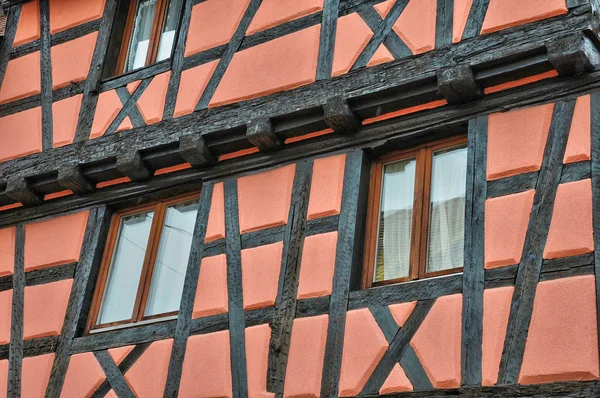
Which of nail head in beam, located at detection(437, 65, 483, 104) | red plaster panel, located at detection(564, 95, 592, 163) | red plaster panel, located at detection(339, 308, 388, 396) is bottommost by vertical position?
red plaster panel, located at detection(339, 308, 388, 396)

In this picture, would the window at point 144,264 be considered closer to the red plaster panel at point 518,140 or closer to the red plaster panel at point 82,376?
the red plaster panel at point 82,376

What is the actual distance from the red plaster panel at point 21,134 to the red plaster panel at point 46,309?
1.26 meters

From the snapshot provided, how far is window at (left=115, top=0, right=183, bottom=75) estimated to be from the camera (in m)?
8.98

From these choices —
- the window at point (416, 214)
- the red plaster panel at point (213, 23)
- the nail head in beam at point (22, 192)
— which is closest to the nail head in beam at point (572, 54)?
the window at point (416, 214)

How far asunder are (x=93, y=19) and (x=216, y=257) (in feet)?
9.36

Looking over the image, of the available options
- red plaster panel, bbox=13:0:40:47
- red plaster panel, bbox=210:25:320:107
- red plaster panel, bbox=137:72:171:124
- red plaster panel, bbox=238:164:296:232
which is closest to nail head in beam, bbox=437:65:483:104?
red plaster panel, bbox=210:25:320:107

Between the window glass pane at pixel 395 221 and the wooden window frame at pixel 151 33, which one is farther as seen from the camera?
the wooden window frame at pixel 151 33

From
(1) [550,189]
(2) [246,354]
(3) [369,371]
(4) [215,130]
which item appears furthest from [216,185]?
(1) [550,189]

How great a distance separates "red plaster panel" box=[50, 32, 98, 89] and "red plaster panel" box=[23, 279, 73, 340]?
1.82 metres

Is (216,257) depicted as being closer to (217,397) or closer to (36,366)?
(217,397)

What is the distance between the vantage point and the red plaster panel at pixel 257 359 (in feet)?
22.6

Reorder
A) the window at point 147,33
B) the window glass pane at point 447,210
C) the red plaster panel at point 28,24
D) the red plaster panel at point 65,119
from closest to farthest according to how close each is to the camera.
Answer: the window glass pane at point 447,210
the red plaster panel at point 65,119
the window at point 147,33
the red plaster panel at point 28,24

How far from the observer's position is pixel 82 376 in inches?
304

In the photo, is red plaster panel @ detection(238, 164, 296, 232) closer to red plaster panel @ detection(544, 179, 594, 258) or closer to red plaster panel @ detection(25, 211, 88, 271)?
red plaster panel @ detection(25, 211, 88, 271)
